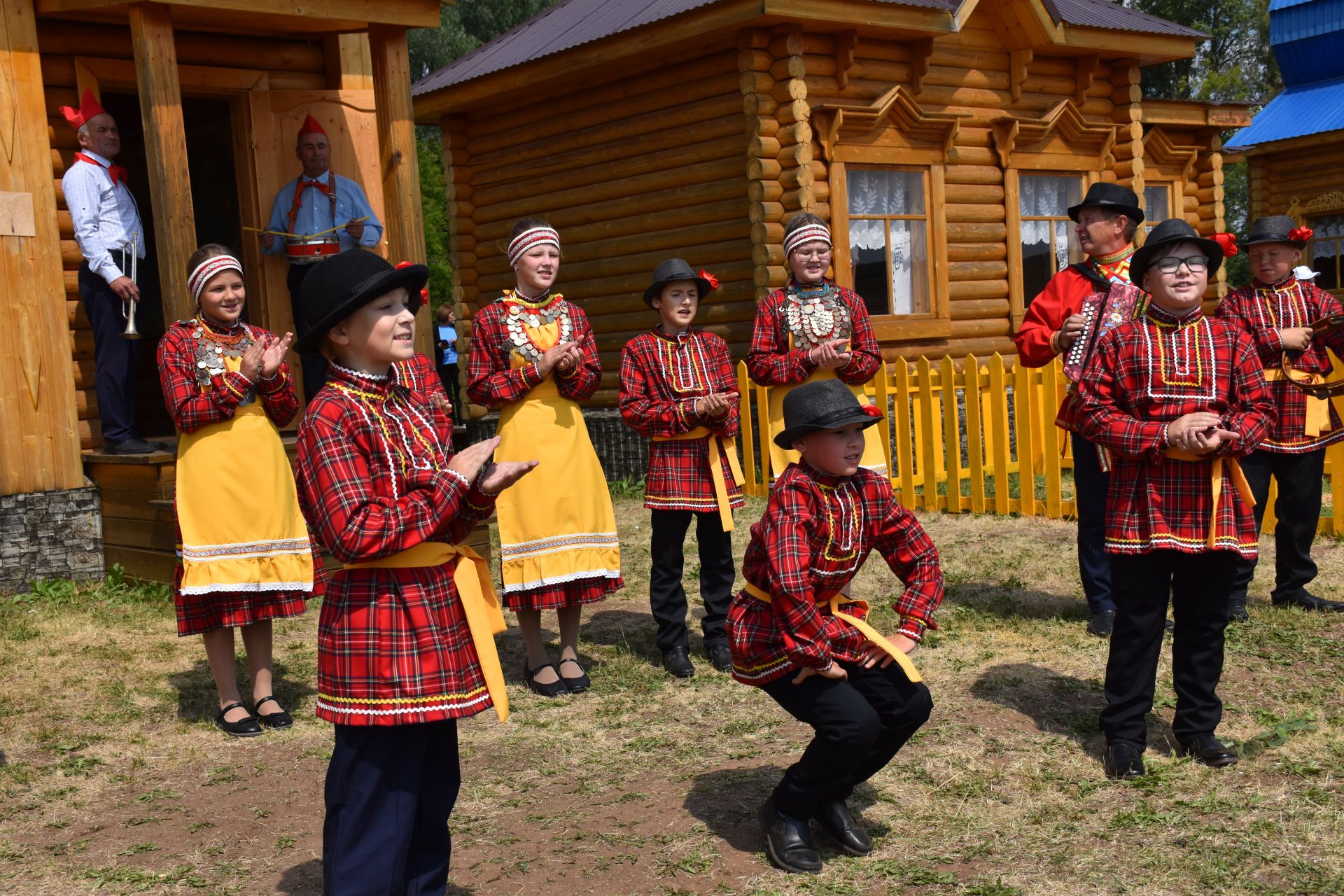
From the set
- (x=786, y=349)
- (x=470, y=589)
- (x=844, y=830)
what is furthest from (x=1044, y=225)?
(x=470, y=589)

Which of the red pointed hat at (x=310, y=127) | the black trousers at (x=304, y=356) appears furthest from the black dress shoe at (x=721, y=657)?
the red pointed hat at (x=310, y=127)

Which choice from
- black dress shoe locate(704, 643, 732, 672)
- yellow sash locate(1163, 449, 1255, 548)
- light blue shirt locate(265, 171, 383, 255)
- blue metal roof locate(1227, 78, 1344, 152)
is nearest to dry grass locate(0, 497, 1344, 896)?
black dress shoe locate(704, 643, 732, 672)

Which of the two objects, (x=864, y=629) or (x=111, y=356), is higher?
(x=111, y=356)

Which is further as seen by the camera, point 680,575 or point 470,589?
point 680,575

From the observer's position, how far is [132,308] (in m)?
7.89

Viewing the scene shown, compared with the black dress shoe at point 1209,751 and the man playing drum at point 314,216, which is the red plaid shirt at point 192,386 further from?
the black dress shoe at point 1209,751

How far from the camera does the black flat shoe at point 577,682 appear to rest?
6078mm

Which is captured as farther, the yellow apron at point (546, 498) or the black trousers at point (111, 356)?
the black trousers at point (111, 356)

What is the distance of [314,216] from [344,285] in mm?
6239

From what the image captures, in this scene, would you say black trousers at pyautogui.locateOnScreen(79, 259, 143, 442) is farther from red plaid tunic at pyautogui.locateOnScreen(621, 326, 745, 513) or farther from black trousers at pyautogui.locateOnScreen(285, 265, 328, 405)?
red plaid tunic at pyautogui.locateOnScreen(621, 326, 745, 513)

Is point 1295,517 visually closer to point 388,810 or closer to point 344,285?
point 388,810

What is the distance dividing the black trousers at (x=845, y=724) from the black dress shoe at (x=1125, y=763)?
0.98 metres

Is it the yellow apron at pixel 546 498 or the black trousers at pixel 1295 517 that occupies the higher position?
the yellow apron at pixel 546 498

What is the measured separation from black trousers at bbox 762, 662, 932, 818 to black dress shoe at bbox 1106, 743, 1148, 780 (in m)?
0.98
